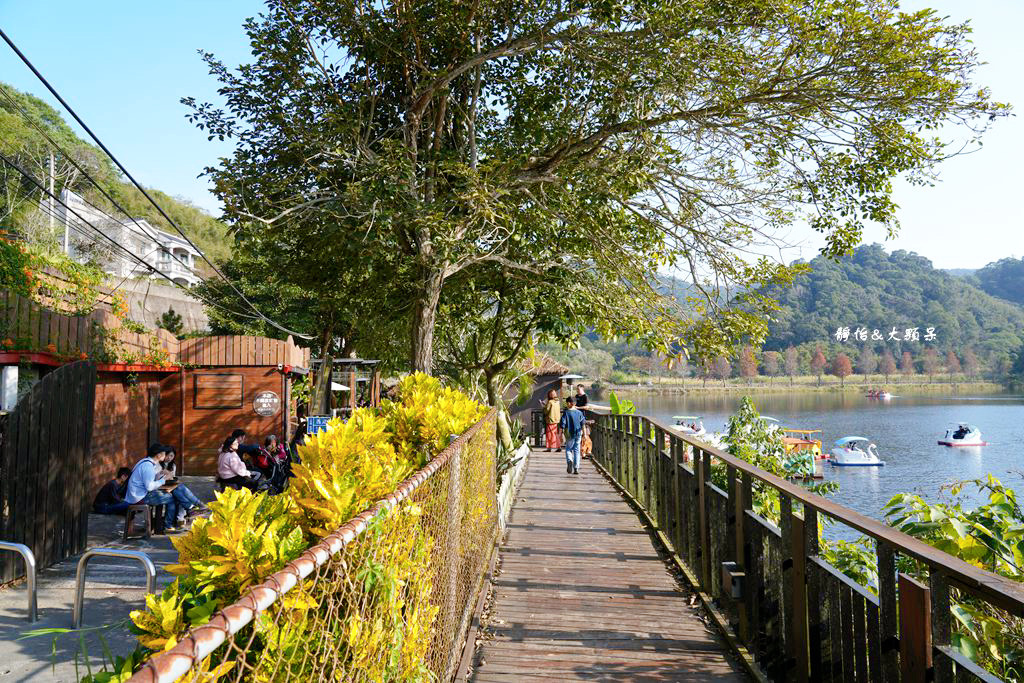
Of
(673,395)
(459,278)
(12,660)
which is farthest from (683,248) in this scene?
(673,395)

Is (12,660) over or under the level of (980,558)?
under

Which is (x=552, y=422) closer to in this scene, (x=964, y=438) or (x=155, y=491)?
(x=155, y=491)

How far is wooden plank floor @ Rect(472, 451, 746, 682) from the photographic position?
420cm

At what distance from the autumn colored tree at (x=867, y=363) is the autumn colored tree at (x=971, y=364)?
14.3m

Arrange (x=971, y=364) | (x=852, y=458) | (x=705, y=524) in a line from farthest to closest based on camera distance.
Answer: (x=971, y=364)
(x=852, y=458)
(x=705, y=524)

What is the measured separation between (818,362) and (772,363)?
24.5ft

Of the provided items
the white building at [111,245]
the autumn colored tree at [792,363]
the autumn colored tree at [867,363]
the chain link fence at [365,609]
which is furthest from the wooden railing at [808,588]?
the autumn colored tree at [867,363]

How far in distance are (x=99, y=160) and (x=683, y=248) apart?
221 feet

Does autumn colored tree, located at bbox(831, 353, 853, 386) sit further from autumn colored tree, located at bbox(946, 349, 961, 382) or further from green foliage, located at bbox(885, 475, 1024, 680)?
green foliage, located at bbox(885, 475, 1024, 680)

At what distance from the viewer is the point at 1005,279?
161375mm

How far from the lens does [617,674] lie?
405 centimetres

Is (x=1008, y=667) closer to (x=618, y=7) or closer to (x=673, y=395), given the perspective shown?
(x=618, y=7)

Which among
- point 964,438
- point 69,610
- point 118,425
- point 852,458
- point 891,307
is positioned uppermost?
point 891,307

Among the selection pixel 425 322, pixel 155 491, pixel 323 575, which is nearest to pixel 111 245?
pixel 425 322
